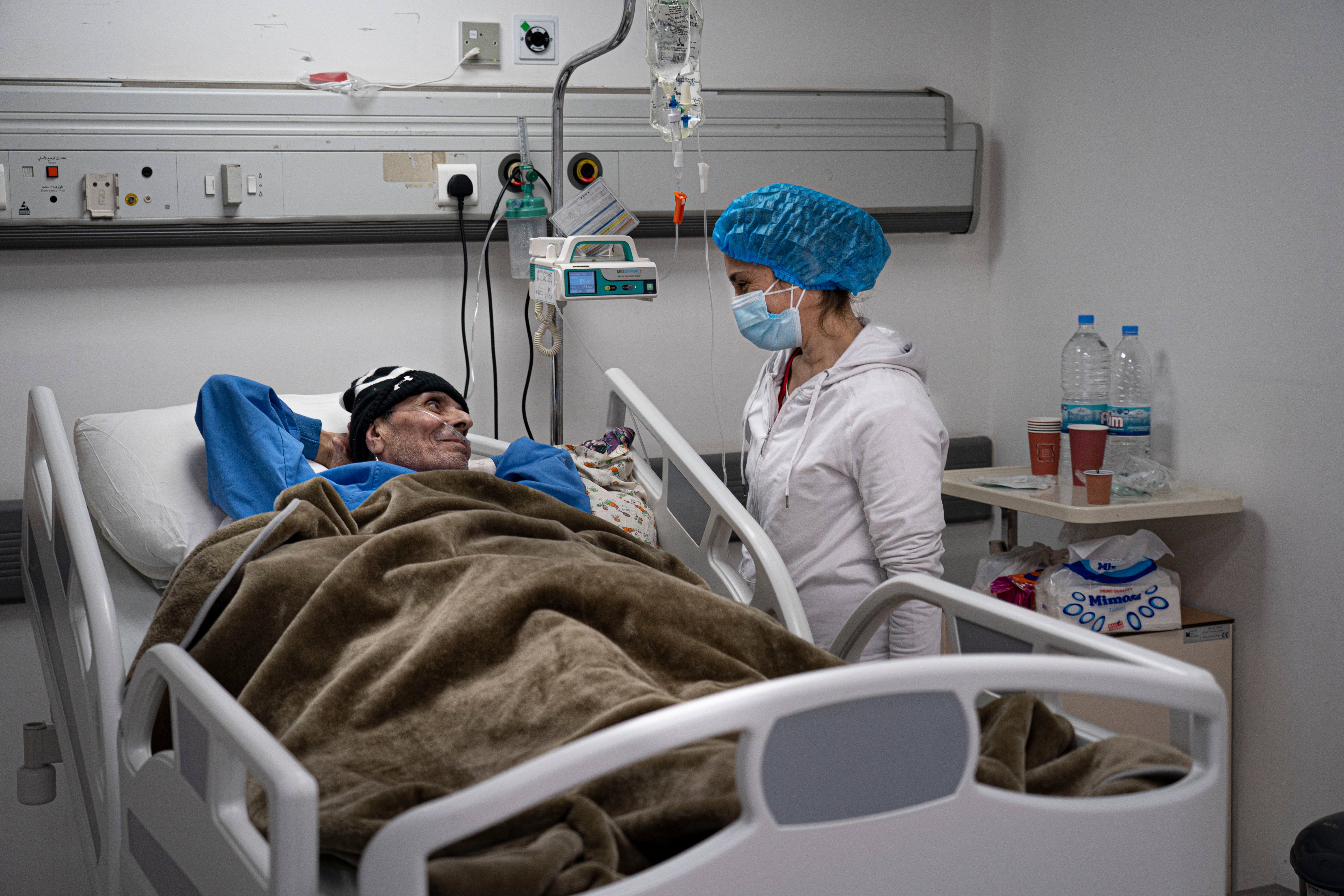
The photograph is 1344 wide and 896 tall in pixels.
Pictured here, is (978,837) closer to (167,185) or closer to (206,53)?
(167,185)

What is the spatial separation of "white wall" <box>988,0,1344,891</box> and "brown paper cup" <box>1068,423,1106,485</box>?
281 mm

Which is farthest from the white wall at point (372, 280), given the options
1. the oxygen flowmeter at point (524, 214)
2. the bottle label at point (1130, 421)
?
the bottle label at point (1130, 421)

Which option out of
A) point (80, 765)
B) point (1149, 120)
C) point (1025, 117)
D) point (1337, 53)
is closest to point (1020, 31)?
point (1025, 117)

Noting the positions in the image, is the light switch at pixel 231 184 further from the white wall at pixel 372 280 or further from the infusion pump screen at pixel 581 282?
the infusion pump screen at pixel 581 282

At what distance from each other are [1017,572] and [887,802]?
1.92m

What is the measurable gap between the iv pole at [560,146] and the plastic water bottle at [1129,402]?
137 centimetres

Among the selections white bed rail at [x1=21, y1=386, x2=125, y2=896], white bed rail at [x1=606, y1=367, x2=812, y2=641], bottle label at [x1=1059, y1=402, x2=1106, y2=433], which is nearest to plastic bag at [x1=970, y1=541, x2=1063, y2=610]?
bottle label at [x1=1059, y1=402, x2=1106, y2=433]

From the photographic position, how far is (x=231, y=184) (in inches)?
104

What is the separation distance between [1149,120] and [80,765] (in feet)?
9.32

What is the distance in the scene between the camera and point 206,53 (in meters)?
2.70

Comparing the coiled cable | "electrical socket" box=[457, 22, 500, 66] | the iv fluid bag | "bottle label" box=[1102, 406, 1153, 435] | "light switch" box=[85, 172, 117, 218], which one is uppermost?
"electrical socket" box=[457, 22, 500, 66]

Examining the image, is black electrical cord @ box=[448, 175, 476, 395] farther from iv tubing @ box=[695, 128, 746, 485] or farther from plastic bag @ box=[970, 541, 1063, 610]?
plastic bag @ box=[970, 541, 1063, 610]

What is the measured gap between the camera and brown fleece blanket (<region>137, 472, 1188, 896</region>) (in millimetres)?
1062

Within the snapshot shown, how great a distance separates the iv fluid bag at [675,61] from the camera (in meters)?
2.35
